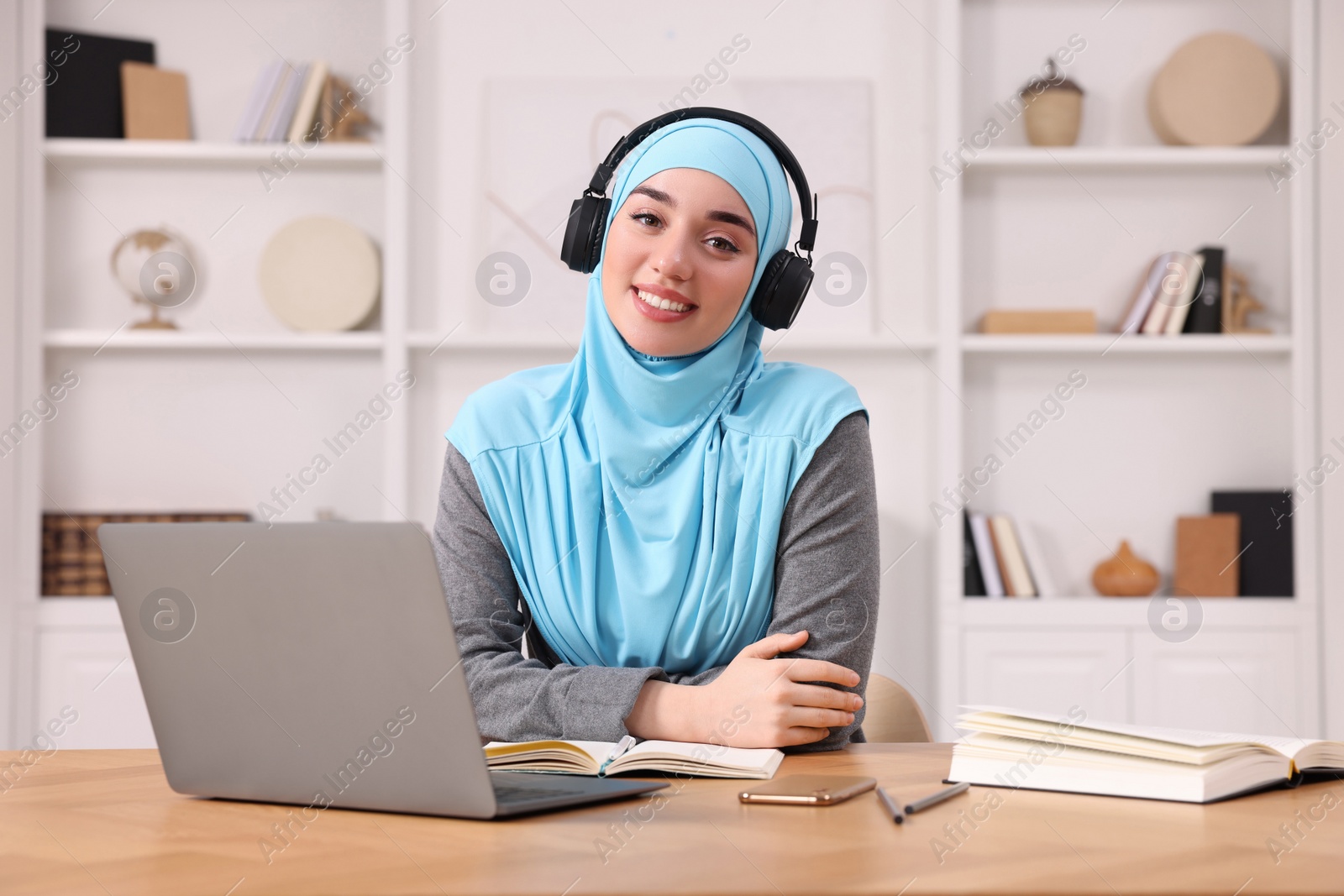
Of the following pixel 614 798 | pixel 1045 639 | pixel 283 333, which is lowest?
pixel 1045 639

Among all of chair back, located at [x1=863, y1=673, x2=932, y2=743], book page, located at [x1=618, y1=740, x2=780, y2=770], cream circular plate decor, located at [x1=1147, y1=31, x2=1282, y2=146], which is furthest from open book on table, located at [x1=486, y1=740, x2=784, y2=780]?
cream circular plate decor, located at [x1=1147, y1=31, x2=1282, y2=146]

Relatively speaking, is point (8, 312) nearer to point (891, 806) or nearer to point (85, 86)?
point (85, 86)

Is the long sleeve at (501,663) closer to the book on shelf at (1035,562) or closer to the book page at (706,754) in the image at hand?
the book page at (706,754)

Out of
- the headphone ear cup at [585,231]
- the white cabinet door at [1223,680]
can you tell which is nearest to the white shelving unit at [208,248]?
the headphone ear cup at [585,231]

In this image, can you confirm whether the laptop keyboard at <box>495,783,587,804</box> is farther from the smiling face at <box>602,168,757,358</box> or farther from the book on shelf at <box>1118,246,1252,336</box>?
the book on shelf at <box>1118,246,1252,336</box>

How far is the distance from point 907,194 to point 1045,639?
1262 millimetres

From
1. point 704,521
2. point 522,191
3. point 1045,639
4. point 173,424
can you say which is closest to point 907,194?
point 522,191

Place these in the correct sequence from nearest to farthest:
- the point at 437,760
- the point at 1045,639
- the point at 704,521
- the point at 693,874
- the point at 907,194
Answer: the point at 693,874 → the point at 437,760 → the point at 704,521 → the point at 1045,639 → the point at 907,194

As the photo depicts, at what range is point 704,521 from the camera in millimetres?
1448

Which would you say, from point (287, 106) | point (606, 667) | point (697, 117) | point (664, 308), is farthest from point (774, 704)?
point (287, 106)

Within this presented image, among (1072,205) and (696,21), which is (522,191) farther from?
(1072,205)

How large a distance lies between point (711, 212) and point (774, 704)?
693 millimetres

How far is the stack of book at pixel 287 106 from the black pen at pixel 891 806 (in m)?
2.72

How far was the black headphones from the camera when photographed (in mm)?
1572
